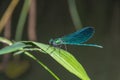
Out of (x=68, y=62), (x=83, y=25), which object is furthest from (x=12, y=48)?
(x=83, y=25)

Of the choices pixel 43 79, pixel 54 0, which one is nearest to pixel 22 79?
→ pixel 43 79

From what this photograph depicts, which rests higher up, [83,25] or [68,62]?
[68,62]

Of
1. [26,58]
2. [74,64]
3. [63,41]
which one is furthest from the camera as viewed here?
[26,58]

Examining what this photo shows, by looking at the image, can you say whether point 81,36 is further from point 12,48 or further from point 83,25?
point 83,25

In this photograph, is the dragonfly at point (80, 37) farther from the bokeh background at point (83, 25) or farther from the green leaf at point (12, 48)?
the bokeh background at point (83, 25)

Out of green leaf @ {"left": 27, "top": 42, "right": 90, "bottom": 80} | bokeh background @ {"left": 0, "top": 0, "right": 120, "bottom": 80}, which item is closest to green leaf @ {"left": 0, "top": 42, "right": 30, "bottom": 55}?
green leaf @ {"left": 27, "top": 42, "right": 90, "bottom": 80}

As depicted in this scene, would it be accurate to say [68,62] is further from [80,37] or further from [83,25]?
[83,25]

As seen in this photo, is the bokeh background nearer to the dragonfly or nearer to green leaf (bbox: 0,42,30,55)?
the dragonfly

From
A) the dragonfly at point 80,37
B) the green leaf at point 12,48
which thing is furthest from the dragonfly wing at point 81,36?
the green leaf at point 12,48

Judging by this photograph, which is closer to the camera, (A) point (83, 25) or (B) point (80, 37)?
(B) point (80, 37)

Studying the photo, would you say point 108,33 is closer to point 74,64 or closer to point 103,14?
point 103,14
